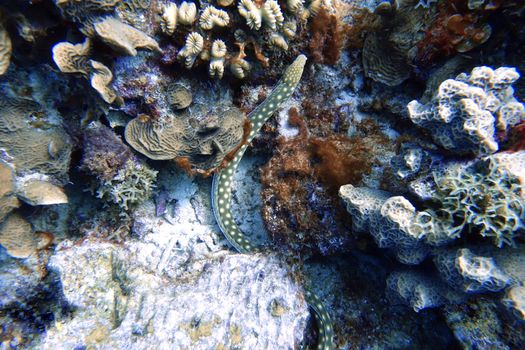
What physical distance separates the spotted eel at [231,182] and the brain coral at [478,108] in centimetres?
196

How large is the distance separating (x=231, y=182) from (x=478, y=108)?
3.37m

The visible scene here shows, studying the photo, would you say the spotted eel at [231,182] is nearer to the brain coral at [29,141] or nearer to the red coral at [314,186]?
the red coral at [314,186]

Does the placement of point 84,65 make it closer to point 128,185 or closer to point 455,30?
point 128,185

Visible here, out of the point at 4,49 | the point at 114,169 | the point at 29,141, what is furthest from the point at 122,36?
the point at 29,141

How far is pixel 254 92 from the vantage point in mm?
4391

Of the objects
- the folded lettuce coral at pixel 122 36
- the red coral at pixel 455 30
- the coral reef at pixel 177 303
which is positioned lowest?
the coral reef at pixel 177 303

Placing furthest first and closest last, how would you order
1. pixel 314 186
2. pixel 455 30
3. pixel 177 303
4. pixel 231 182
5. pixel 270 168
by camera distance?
1. pixel 231 182
2. pixel 270 168
3. pixel 314 186
4. pixel 177 303
5. pixel 455 30

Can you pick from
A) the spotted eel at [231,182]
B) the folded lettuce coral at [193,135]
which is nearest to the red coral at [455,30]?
the spotted eel at [231,182]

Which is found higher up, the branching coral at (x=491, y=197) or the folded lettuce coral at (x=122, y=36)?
the folded lettuce coral at (x=122, y=36)

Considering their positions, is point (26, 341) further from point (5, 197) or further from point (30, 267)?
point (5, 197)

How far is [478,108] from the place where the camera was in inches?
103

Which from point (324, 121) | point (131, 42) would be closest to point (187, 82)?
point (131, 42)

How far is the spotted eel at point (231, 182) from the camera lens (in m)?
3.87

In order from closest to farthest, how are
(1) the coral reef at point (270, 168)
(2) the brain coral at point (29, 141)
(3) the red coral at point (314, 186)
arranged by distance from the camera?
(1) the coral reef at point (270, 168), (2) the brain coral at point (29, 141), (3) the red coral at point (314, 186)
